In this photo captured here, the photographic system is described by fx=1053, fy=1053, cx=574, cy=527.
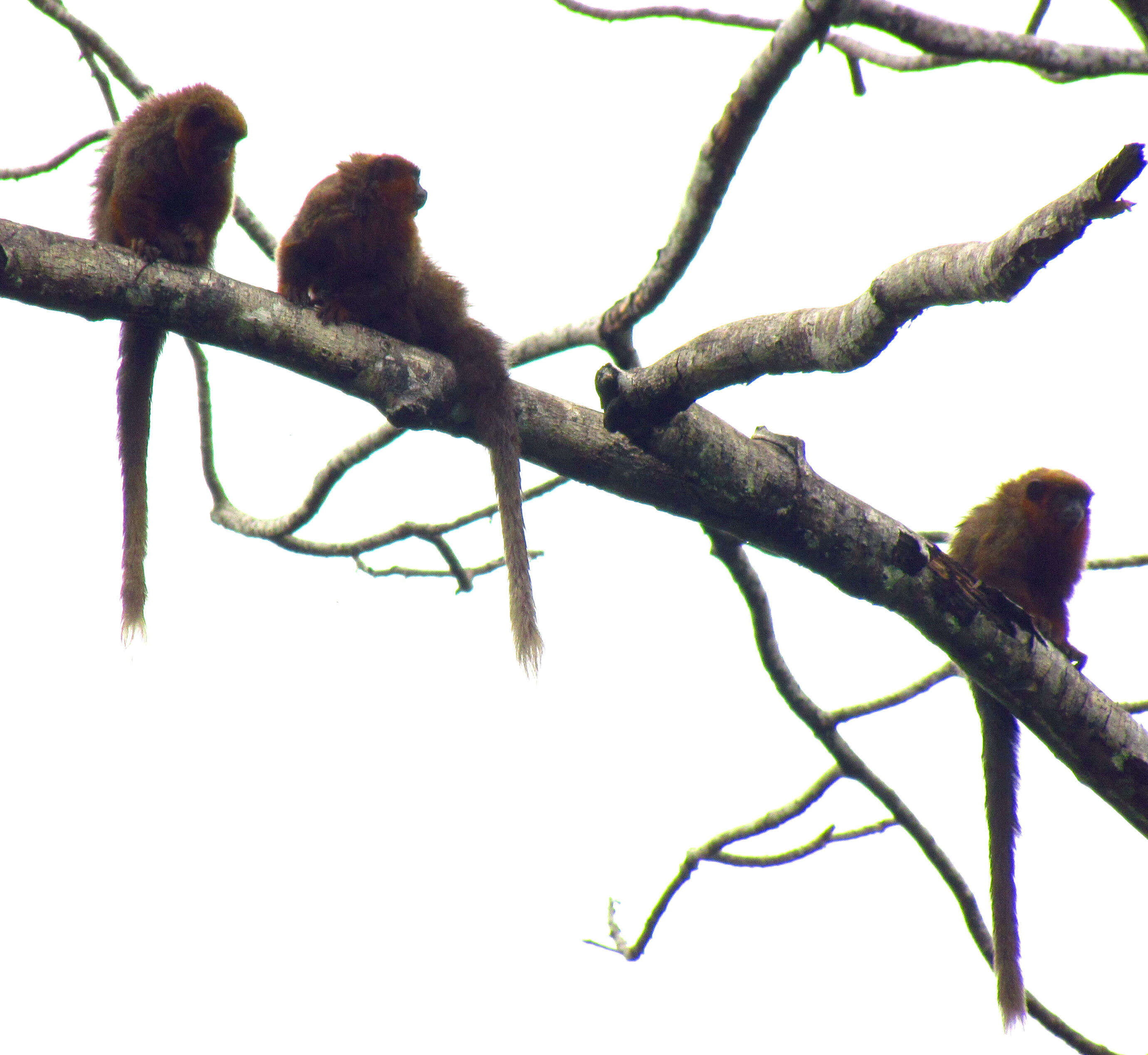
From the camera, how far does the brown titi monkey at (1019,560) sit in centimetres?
436

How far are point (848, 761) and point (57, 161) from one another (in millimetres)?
4455

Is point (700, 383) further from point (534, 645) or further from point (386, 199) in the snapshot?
point (386, 199)

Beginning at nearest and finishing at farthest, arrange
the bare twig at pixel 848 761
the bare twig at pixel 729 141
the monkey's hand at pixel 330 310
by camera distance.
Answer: the bare twig at pixel 729 141 < the monkey's hand at pixel 330 310 < the bare twig at pixel 848 761

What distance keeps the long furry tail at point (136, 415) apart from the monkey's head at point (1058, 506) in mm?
3858

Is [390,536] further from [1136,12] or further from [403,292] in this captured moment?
[1136,12]

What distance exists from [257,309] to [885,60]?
278 centimetres

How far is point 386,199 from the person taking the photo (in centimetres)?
392

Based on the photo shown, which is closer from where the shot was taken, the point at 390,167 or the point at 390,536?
the point at 390,167

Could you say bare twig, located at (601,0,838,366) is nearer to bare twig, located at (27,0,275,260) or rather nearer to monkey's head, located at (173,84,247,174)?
monkey's head, located at (173,84,247,174)

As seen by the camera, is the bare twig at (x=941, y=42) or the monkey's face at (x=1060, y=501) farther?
the monkey's face at (x=1060, y=501)

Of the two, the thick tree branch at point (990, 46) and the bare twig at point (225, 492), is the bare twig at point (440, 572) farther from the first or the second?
the thick tree branch at point (990, 46)

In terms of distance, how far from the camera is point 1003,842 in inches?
167

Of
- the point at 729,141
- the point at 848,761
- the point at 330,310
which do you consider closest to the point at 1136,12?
the point at 729,141

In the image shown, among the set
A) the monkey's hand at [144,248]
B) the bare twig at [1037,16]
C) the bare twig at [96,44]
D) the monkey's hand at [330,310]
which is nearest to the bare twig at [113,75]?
the bare twig at [96,44]
